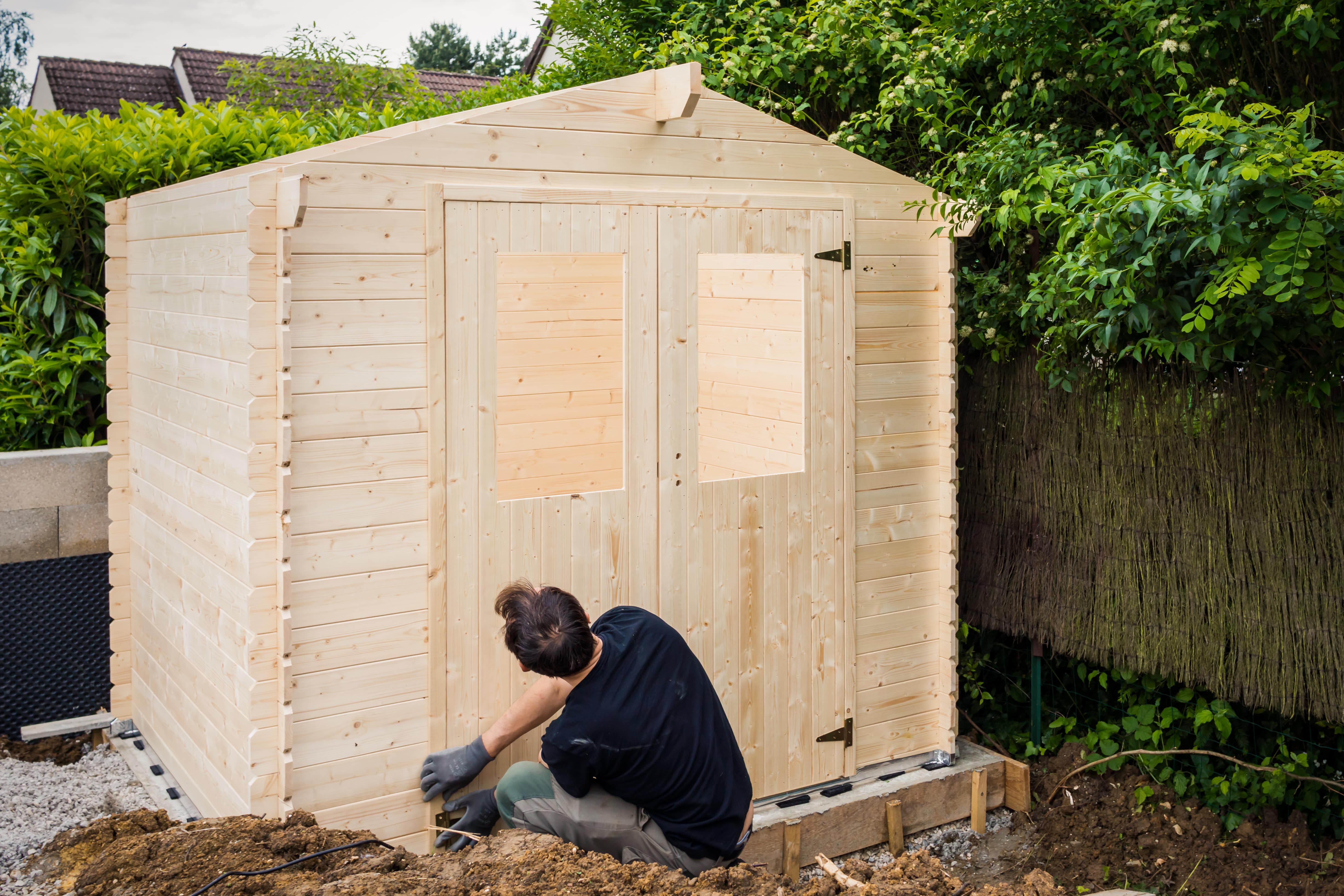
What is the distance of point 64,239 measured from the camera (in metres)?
5.83

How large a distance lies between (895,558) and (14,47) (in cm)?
4663

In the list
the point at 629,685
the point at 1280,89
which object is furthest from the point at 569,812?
the point at 1280,89

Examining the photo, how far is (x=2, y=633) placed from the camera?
17.1 ft

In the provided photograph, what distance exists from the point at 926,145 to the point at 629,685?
3506mm

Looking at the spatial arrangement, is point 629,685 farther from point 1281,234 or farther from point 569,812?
point 1281,234

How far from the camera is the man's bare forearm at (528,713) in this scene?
149 inches

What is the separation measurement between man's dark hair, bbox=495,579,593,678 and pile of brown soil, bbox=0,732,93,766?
9.67ft

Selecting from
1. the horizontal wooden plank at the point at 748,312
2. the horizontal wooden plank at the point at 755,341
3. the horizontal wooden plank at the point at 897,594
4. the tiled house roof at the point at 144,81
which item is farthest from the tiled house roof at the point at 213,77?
the horizontal wooden plank at the point at 897,594

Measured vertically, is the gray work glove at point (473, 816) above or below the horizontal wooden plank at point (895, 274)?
below

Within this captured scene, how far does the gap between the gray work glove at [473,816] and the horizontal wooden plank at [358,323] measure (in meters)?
1.68

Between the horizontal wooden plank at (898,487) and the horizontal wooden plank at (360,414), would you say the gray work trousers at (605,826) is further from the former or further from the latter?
the horizontal wooden plank at (898,487)

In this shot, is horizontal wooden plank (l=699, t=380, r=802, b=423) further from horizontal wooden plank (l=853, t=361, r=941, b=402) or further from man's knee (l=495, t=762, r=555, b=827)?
man's knee (l=495, t=762, r=555, b=827)

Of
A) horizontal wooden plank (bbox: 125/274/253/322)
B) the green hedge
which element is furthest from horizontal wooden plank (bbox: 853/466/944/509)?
the green hedge

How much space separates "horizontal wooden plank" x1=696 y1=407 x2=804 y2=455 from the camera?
221 inches
